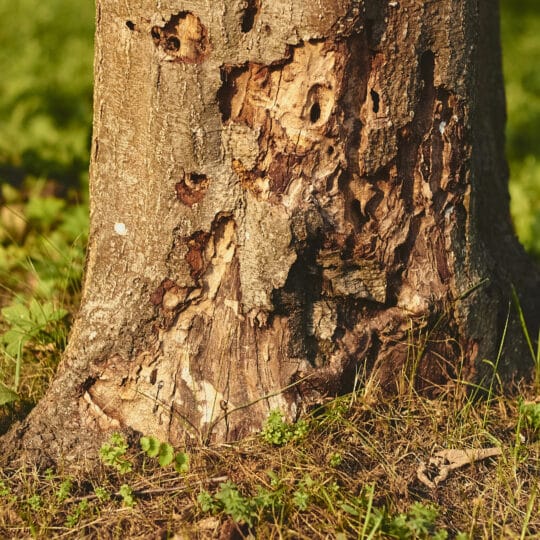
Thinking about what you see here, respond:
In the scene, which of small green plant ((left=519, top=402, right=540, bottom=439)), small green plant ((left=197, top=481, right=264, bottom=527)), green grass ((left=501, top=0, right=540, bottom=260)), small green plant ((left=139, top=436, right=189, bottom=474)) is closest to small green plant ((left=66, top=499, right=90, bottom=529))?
small green plant ((left=139, top=436, right=189, bottom=474))

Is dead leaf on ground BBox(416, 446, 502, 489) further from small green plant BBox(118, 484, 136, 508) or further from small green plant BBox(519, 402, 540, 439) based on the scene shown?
small green plant BBox(118, 484, 136, 508)

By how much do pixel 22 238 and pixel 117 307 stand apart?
5.45 feet

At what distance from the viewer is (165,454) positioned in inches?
95.6

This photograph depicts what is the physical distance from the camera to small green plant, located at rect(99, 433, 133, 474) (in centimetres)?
243

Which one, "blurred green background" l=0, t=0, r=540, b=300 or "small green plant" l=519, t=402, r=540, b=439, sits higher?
"blurred green background" l=0, t=0, r=540, b=300

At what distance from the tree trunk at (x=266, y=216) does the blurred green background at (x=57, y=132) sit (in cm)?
76

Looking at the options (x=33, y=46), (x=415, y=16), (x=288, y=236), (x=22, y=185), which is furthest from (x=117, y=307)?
(x=33, y=46)

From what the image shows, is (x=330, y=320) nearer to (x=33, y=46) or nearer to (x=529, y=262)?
(x=529, y=262)

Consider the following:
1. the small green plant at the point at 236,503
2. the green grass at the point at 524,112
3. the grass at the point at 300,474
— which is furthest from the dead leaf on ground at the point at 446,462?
the green grass at the point at 524,112

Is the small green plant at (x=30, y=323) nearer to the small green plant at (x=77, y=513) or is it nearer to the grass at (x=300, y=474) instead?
the grass at (x=300, y=474)

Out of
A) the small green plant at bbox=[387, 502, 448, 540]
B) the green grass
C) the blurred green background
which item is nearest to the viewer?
the small green plant at bbox=[387, 502, 448, 540]

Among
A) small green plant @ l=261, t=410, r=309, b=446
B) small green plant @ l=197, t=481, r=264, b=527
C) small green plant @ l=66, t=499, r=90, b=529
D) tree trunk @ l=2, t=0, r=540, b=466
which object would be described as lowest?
small green plant @ l=66, t=499, r=90, b=529

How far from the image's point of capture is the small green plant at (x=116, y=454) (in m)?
2.43

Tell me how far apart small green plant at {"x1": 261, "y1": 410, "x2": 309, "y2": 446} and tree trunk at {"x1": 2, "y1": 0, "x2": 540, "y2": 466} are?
0.18 ft
